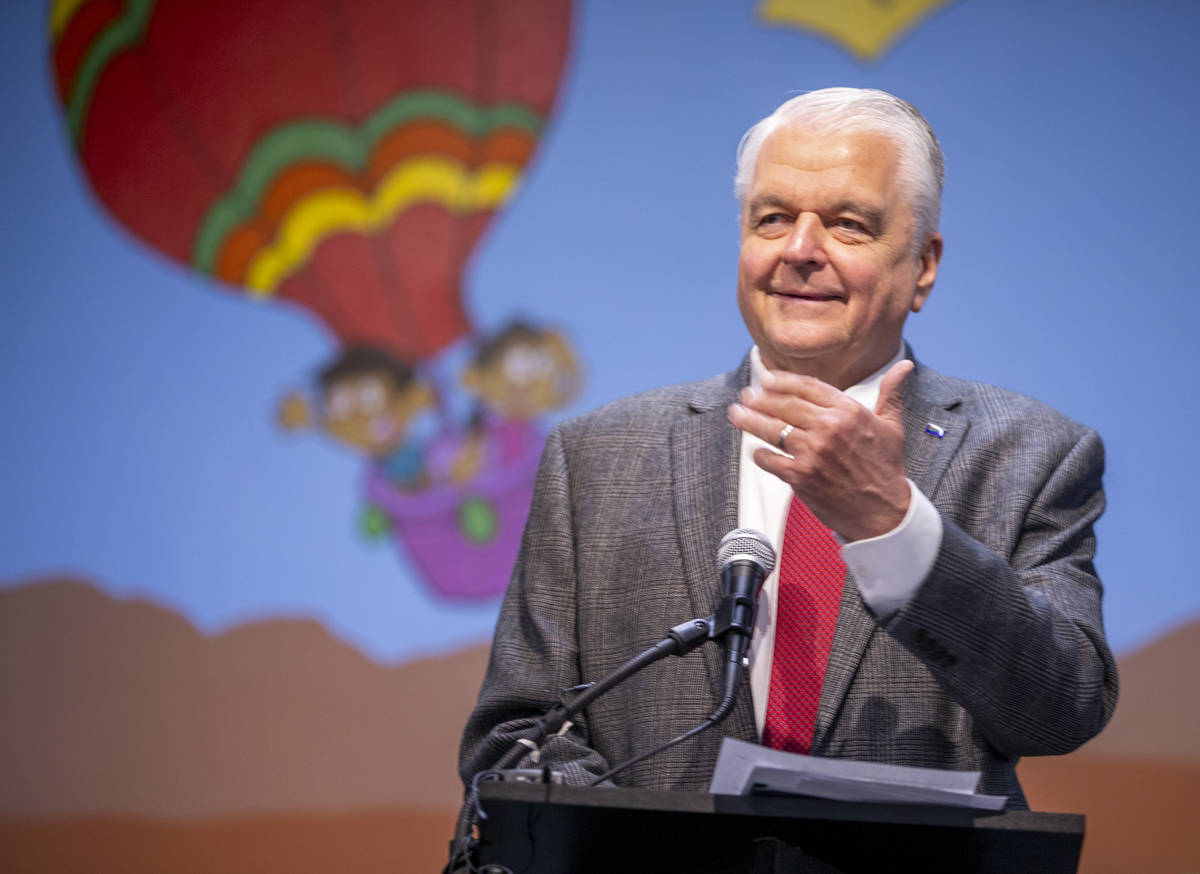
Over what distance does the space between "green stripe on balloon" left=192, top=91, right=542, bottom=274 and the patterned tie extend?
74.4 inches

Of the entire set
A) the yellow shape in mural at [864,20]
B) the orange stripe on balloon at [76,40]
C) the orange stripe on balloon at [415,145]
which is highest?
the yellow shape in mural at [864,20]

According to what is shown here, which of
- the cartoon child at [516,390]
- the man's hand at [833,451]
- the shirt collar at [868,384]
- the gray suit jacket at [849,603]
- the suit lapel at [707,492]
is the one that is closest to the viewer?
the man's hand at [833,451]

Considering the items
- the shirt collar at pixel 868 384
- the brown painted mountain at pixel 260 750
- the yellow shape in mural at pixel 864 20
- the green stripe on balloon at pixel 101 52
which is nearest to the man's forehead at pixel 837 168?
the shirt collar at pixel 868 384

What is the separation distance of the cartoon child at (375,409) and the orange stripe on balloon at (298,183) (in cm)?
47

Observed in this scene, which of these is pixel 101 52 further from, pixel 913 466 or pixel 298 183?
pixel 913 466

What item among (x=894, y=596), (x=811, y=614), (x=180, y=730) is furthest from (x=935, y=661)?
(x=180, y=730)

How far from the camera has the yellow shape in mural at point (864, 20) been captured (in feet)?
10.8

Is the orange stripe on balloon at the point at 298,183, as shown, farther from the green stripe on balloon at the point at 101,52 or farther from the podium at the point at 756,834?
the podium at the point at 756,834

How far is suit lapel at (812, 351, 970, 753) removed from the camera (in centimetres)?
169

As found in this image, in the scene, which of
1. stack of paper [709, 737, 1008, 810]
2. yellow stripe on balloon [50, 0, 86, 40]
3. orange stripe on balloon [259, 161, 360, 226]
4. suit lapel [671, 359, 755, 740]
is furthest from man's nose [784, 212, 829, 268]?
yellow stripe on balloon [50, 0, 86, 40]

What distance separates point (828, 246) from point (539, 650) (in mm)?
791

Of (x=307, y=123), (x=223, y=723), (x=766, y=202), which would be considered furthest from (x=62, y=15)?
(x=766, y=202)

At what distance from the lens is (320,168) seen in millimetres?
3350

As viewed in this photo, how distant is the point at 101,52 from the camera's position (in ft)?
11.1
